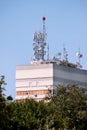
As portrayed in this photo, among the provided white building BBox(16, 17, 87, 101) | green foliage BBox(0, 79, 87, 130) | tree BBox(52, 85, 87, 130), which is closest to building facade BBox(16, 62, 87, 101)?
white building BBox(16, 17, 87, 101)

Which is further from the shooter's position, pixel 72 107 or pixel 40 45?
pixel 40 45

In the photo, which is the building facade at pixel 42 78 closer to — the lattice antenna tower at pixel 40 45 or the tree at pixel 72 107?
the lattice antenna tower at pixel 40 45

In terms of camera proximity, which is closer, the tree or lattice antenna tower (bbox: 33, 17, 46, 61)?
the tree

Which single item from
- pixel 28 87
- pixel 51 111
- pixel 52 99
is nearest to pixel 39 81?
pixel 28 87

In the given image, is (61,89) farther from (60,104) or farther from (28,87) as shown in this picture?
(28,87)

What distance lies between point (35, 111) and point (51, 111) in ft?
8.83

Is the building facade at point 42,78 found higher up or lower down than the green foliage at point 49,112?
higher up

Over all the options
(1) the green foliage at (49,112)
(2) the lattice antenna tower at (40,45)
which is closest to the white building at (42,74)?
(2) the lattice antenna tower at (40,45)

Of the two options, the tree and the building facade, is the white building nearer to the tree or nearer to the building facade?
the building facade

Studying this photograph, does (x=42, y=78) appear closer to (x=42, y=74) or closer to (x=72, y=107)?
(x=42, y=74)

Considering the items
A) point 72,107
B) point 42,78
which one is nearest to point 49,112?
point 72,107

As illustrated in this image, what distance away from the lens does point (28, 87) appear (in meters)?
163

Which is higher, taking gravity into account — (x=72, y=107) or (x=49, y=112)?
(x=72, y=107)

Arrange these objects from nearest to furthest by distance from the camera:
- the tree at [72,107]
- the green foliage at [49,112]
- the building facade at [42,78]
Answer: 1. the green foliage at [49,112]
2. the tree at [72,107]
3. the building facade at [42,78]
